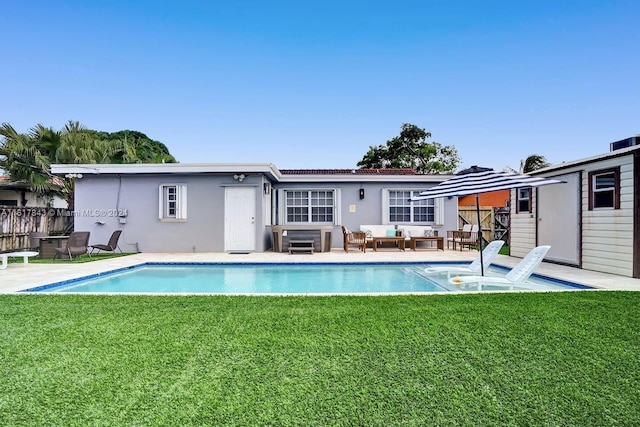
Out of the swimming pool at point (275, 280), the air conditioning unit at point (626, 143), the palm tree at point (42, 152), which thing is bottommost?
the swimming pool at point (275, 280)

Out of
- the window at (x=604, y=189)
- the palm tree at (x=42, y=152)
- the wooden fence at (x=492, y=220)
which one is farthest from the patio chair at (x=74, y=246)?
the wooden fence at (x=492, y=220)

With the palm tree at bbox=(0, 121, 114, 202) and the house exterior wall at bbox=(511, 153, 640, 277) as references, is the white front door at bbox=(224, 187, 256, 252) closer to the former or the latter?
the palm tree at bbox=(0, 121, 114, 202)

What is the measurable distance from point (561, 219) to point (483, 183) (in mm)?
3791

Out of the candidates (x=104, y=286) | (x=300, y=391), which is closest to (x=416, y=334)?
(x=300, y=391)

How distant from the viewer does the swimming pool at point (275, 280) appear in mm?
6770

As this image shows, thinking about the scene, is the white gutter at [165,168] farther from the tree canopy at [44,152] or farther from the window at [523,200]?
the window at [523,200]

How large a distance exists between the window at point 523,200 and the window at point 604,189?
2369mm

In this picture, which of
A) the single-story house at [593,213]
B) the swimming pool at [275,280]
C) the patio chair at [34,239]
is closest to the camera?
the swimming pool at [275,280]

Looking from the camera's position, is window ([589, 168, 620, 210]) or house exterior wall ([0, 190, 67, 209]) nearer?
window ([589, 168, 620, 210])

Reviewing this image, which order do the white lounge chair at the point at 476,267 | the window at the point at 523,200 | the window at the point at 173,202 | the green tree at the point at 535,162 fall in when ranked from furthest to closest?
the green tree at the point at 535,162 → the window at the point at 173,202 → the window at the point at 523,200 → the white lounge chair at the point at 476,267

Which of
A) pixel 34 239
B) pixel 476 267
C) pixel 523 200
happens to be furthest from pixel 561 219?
pixel 34 239

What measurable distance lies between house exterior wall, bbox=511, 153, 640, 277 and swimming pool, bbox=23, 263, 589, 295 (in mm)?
1543

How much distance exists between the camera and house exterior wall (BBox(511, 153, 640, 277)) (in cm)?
711

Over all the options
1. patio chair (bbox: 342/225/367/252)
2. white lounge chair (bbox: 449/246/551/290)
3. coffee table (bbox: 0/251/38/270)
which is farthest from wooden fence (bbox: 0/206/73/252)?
white lounge chair (bbox: 449/246/551/290)
